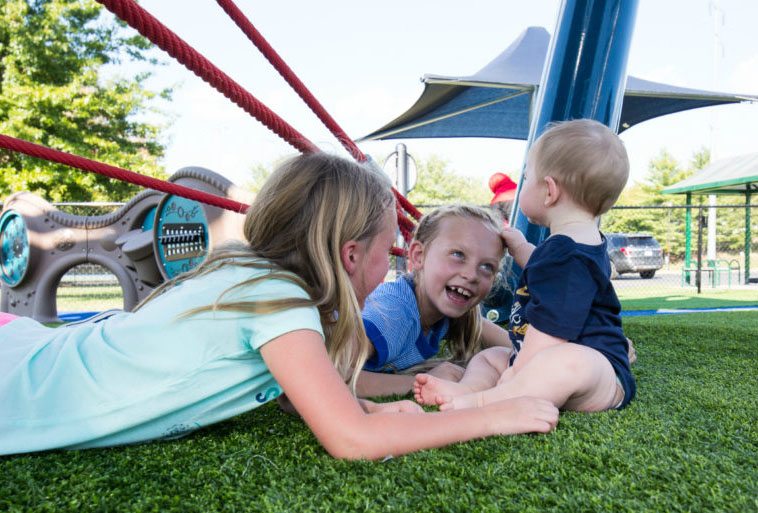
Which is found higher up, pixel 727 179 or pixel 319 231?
pixel 727 179

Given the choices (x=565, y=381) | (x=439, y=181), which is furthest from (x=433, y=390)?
(x=439, y=181)

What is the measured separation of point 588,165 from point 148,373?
127cm

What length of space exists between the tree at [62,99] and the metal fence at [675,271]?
6.60 ft

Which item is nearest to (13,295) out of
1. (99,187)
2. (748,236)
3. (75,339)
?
(75,339)

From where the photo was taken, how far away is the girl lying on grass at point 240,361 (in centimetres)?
109

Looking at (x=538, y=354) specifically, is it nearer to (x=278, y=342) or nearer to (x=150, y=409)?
(x=278, y=342)

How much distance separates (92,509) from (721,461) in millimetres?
1087

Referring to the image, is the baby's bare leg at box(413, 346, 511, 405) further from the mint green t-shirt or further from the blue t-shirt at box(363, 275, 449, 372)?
the mint green t-shirt

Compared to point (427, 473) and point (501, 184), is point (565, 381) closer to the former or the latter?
point (427, 473)

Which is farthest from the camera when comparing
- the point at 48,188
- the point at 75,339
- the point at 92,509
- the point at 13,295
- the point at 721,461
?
the point at 48,188

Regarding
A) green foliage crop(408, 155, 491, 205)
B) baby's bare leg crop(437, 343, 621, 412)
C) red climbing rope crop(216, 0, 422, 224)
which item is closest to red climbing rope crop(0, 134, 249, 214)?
red climbing rope crop(216, 0, 422, 224)

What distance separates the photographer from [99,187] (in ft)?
46.4

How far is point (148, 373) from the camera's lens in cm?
117

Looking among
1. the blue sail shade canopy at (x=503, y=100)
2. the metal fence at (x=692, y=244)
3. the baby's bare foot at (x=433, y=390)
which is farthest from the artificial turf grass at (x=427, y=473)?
the metal fence at (x=692, y=244)
